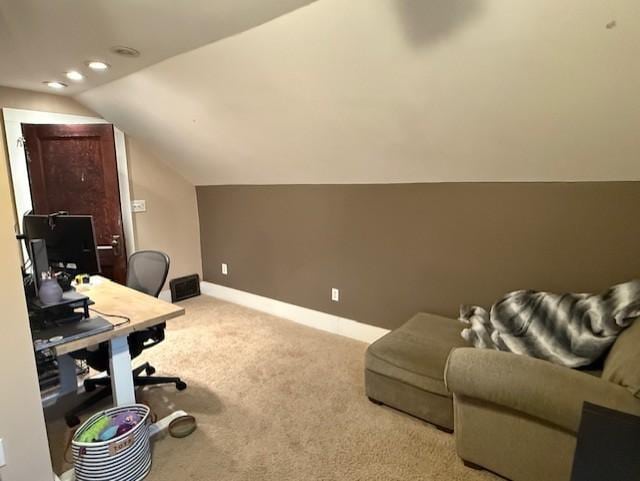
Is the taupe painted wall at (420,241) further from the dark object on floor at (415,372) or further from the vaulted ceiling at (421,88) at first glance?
the dark object on floor at (415,372)

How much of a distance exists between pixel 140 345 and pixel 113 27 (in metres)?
1.87

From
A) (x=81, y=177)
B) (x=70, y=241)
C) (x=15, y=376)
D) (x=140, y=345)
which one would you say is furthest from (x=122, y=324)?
(x=81, y=177)

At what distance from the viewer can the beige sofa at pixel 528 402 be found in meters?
1.48

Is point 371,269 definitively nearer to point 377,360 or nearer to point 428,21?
point 377,360

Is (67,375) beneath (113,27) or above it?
beneath

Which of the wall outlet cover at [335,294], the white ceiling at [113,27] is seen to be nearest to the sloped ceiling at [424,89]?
the white ceiling at [113,27]

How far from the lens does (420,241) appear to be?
2965 mm

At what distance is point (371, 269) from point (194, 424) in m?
1.80

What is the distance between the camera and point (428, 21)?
174 centimetres

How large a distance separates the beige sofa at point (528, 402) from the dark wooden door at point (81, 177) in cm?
355

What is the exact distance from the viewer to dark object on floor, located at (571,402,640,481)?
122 cm

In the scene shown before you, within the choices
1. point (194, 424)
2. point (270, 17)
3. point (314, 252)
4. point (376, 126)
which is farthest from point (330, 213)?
point (194, 424)

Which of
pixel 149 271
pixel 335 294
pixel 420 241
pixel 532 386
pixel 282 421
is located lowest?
pixel 282 421

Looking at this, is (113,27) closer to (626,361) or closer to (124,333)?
(124,333)
